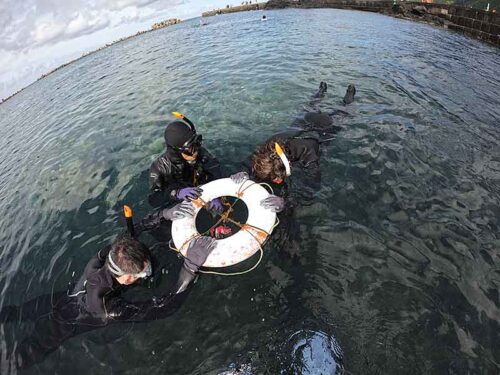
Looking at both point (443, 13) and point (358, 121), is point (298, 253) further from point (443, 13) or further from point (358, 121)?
point (443, 13)

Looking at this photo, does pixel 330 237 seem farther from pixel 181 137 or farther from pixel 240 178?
pixel 181 137

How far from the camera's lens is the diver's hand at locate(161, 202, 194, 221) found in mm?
4961

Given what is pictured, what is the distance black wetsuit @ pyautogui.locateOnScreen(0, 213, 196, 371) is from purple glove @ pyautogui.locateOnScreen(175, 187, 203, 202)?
1479 mm

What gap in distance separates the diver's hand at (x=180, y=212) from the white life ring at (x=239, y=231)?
0.25 ft

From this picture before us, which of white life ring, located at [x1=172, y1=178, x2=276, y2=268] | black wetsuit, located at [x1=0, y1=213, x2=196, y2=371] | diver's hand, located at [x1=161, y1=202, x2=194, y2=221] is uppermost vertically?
diver's hand, located at [x1=161, y1=202, x2=194, y2=221]

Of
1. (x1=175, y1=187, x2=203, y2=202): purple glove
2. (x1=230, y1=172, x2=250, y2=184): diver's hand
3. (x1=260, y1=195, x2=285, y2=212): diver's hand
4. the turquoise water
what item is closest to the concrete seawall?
the turquoise water

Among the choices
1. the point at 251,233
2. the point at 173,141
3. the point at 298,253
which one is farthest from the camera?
the point at 173,141

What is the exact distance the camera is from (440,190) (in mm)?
5820

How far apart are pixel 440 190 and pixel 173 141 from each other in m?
5.37

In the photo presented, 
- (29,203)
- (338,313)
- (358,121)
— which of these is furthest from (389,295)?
(29,203)

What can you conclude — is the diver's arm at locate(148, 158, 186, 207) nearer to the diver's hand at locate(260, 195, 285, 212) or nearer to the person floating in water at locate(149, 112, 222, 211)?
the person floating in water at locate(149, 112, 222, 211)

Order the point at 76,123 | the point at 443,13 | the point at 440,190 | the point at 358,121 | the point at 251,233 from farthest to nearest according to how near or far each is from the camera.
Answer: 1. the point at 443,13
2. the point at 76,123
3. the point at 358,121
4. the point at 440,190
5. the point at 251,233

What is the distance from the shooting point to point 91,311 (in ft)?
13.1

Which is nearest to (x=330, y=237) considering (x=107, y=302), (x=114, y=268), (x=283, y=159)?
(x=283, y=159)
